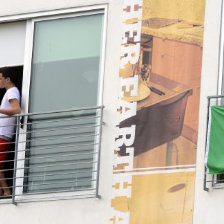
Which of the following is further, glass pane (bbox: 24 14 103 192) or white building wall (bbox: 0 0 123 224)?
glass pane (bbox: 24 14 103 192)

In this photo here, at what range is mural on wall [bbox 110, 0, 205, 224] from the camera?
16.2 m

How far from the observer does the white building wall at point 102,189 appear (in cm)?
1653

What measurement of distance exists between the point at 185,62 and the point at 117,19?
130 cm

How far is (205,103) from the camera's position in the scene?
1639cm

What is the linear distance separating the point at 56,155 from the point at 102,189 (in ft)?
3.02

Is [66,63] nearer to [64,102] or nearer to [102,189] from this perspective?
[64,102]

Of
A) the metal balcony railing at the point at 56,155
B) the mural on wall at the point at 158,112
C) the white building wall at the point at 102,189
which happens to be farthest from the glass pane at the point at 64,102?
the mural on wall at the point at 158,112

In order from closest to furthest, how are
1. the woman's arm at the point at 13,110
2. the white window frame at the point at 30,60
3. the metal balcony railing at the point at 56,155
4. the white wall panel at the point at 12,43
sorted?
the metal balcony railing at the point at 56,155 < the white window frame at the point at 30,60 < the woman's arm at the point at 13,110 < the white wall panel at the point at 12,43

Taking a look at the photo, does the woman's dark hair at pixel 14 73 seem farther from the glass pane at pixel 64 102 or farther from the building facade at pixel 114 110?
the glass pane at pixel 64 102

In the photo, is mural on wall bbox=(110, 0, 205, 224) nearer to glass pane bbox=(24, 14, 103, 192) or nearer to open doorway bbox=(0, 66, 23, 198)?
glass pane bbox=(24, 14, 103, 192)

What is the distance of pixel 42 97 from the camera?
17.7 metres

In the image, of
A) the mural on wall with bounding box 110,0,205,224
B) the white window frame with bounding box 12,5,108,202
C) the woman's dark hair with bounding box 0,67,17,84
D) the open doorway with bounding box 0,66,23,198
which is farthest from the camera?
the woman's dark hair with bounding box 0,67,17,84

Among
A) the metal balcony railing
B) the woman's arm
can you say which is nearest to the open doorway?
the metal balcony railing

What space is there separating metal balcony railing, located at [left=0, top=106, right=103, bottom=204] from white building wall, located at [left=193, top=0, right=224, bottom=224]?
1418 millimetres
